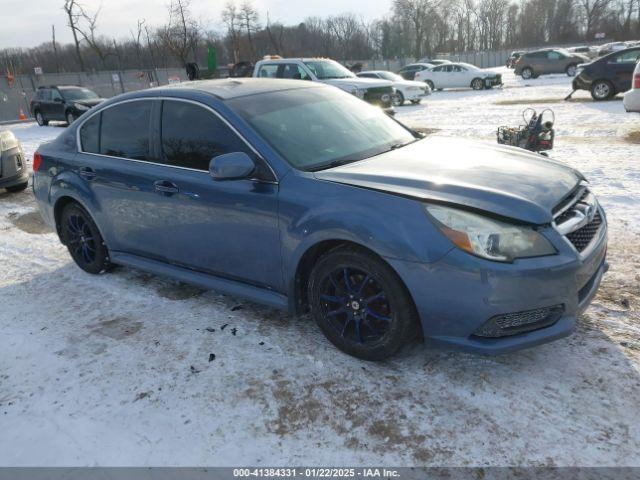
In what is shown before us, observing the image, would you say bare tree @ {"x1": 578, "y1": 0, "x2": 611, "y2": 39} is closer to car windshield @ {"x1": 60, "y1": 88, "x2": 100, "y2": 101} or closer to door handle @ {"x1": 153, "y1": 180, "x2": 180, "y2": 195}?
car windshield @ {"x1": 60, "y1": 88, "x2": 100, "y2": 101}

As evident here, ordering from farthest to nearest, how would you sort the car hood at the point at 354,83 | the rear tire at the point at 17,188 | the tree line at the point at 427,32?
the tree line at the point at 427,32 → the car hood at the point at 354,83 → the rear tire at the point at 17,188

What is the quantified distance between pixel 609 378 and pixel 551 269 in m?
0.79

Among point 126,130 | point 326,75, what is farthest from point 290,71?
point 126,130

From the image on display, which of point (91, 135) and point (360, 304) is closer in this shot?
point (360, 304)

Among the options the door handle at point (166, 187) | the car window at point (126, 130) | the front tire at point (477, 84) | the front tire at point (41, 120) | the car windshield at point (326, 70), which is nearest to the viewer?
the door handle at point (166, 187)

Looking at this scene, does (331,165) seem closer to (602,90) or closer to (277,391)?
(277,391)

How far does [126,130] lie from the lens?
4262 millimetres

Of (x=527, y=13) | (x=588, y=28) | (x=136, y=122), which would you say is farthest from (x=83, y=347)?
(x=527, y=13)

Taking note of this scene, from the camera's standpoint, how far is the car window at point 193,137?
3.54 metres

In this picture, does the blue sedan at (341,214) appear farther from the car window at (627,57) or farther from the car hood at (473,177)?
the car window at (627,57)

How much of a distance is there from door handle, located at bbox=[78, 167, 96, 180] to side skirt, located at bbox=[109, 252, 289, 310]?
699mm

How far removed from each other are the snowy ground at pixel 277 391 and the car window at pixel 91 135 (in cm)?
134

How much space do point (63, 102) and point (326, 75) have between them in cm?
1086

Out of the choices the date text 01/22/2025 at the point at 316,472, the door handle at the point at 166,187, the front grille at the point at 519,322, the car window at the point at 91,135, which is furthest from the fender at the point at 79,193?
the front grille at the point at 519,322
